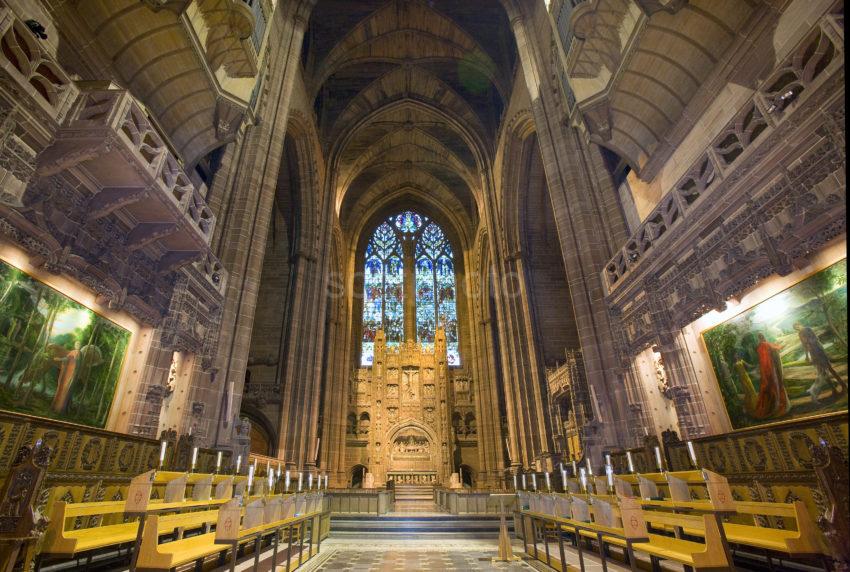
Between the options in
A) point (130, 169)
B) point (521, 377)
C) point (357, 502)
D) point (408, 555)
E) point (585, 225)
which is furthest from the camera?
point (521, 377)

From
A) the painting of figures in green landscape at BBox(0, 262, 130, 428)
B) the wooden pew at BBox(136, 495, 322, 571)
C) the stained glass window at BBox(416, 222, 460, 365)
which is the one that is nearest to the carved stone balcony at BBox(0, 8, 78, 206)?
the painting of figures in green landscape at BBox(0, 262, 130, 428)

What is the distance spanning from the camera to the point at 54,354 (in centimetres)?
610

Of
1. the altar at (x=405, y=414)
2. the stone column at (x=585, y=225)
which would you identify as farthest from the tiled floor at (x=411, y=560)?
the altar at (x=405, y=414)

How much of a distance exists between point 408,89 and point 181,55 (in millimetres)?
16740

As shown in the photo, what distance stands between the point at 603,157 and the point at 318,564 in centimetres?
1183

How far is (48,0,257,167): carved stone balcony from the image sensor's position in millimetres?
7805

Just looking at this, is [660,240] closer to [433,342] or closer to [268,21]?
[268,21]

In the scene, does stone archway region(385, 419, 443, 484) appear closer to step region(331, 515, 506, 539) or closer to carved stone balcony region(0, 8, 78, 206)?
step region(331, 515, 506, 539)

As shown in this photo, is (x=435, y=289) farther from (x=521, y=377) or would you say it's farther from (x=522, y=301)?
(x=521, y=377)

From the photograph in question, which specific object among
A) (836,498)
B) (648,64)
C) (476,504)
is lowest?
(476,504)

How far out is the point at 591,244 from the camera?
10.8m

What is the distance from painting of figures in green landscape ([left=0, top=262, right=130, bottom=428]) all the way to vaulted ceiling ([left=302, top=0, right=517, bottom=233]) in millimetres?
16155

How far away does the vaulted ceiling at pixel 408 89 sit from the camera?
2034 cm

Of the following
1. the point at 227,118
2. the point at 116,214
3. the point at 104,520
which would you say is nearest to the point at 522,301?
the point at 227,118
